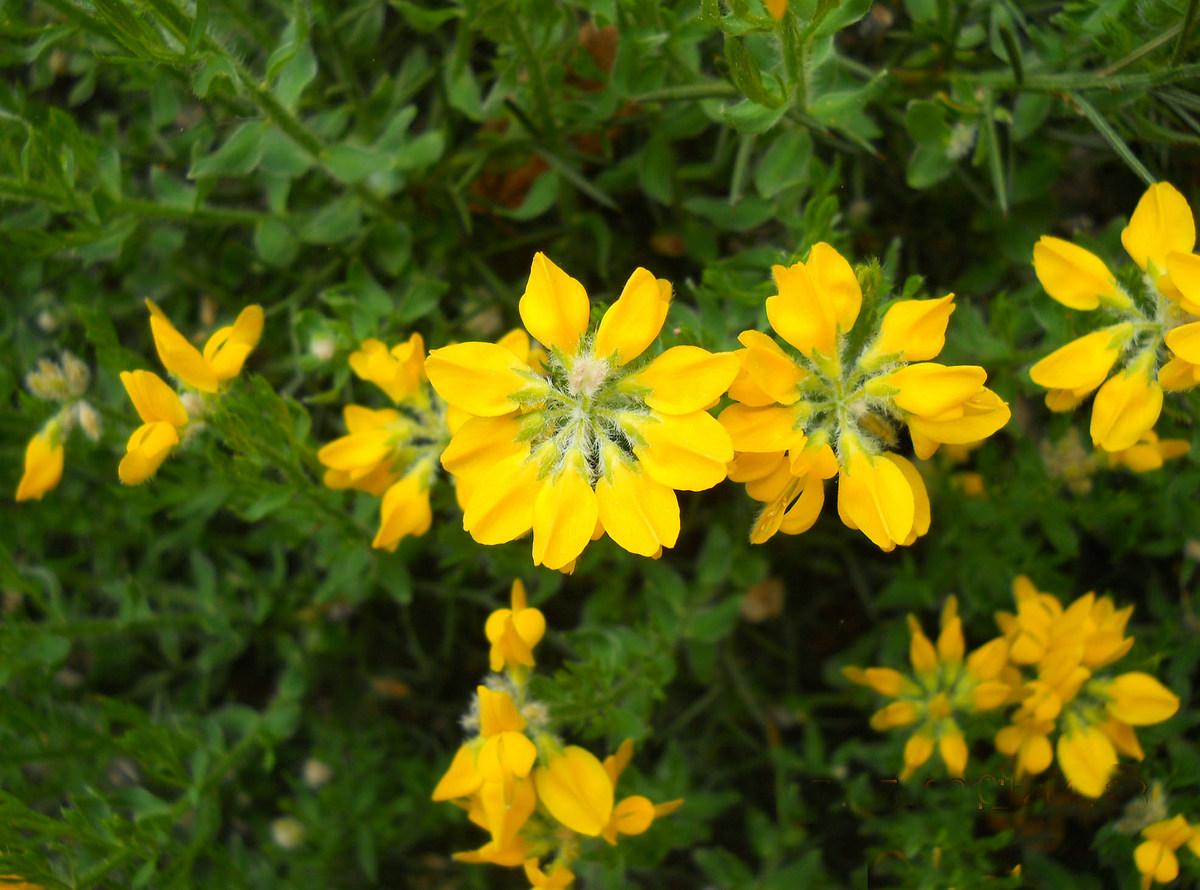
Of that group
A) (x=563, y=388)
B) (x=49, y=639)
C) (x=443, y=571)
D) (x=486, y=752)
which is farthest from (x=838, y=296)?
(x=49, y=639)

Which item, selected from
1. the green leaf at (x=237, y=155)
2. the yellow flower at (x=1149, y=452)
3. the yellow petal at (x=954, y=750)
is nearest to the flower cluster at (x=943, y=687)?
the yellow petal at (x=954, y=750)

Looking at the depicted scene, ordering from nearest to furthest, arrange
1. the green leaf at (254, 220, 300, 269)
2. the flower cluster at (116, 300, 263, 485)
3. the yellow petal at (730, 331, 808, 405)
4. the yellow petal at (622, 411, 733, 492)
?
1. the yellow petal at (622, 411, 733, 492)
2. the yellow petal at (730, 331, 808, 405)
3. the flower cluster at (116, 300, 263, 485)
4. the green leaf at (254, 220, 300, 269)

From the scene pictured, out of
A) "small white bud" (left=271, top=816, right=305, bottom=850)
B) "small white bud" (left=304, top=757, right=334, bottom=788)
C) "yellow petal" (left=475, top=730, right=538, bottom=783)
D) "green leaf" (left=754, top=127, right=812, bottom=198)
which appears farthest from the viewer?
"small white bud" (left=304, top=757, right=334, bottom=788)

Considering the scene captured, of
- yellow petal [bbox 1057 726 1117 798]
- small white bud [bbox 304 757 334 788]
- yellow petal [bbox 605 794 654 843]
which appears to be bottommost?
yellow petal [bbox 1057 726 1117 798]

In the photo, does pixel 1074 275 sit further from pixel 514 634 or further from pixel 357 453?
pixel 357 453

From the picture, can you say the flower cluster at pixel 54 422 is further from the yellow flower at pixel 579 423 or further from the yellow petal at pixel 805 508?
the yellow petal at pixel 805 508

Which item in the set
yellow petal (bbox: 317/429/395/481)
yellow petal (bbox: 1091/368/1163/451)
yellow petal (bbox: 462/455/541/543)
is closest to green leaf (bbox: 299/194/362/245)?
yellow petal (bbox: 317/429/395/481)

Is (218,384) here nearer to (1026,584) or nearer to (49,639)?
(49,639)

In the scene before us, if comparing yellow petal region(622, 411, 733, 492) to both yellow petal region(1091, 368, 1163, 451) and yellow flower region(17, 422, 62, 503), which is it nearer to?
yellow petal region(1091, 368, 1163, 451)
